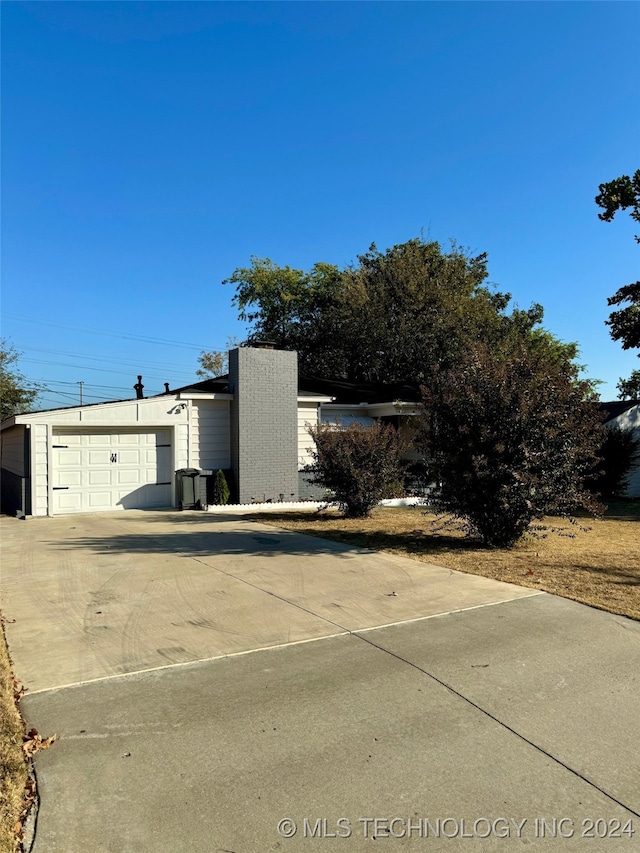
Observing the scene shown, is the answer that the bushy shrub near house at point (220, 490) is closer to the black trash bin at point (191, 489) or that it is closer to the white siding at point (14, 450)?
the black trash bin at point (191, 489)

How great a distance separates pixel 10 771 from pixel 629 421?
21.7 m

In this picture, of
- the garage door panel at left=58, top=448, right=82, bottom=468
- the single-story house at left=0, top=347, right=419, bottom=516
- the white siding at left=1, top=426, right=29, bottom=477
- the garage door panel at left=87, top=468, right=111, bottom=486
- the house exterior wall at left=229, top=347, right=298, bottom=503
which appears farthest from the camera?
the house exterior wall at left=229, top=347, right=298, bottom=503

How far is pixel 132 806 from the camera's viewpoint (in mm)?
2764

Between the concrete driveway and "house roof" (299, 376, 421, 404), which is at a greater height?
"house roof" (299, 376, 421, 404)

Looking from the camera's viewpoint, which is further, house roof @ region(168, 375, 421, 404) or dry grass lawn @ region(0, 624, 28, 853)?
house roof @ region(168, 375, 421, 404)

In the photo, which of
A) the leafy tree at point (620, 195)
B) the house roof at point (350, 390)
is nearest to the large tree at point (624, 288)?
the leafy tree at point (620, 195)

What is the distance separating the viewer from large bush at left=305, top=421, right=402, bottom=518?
12156mm

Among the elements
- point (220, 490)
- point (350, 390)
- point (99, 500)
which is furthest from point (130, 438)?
point (350, 390)

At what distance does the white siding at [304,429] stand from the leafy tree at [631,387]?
39.9 metres

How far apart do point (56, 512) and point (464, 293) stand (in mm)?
20028

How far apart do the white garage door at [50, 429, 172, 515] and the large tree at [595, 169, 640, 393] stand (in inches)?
608

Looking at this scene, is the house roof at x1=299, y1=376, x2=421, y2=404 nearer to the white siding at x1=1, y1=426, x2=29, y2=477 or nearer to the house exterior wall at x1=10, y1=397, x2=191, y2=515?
the house exterior wall at x1=10, y1=397, x2=191, y2=515

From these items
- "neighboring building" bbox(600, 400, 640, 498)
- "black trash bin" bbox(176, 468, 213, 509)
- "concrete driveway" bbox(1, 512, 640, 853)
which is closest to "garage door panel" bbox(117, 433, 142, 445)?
"black trash bin" bbox(176, 468, 213, 509)

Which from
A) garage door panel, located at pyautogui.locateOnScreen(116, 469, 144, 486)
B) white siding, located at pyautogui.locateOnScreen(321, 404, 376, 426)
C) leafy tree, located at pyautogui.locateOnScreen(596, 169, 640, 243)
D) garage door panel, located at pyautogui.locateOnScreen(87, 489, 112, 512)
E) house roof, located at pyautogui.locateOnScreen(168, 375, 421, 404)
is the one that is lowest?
garage door panel, located at pyautogui.locateOnScreen(87, 489, 112, 512)
